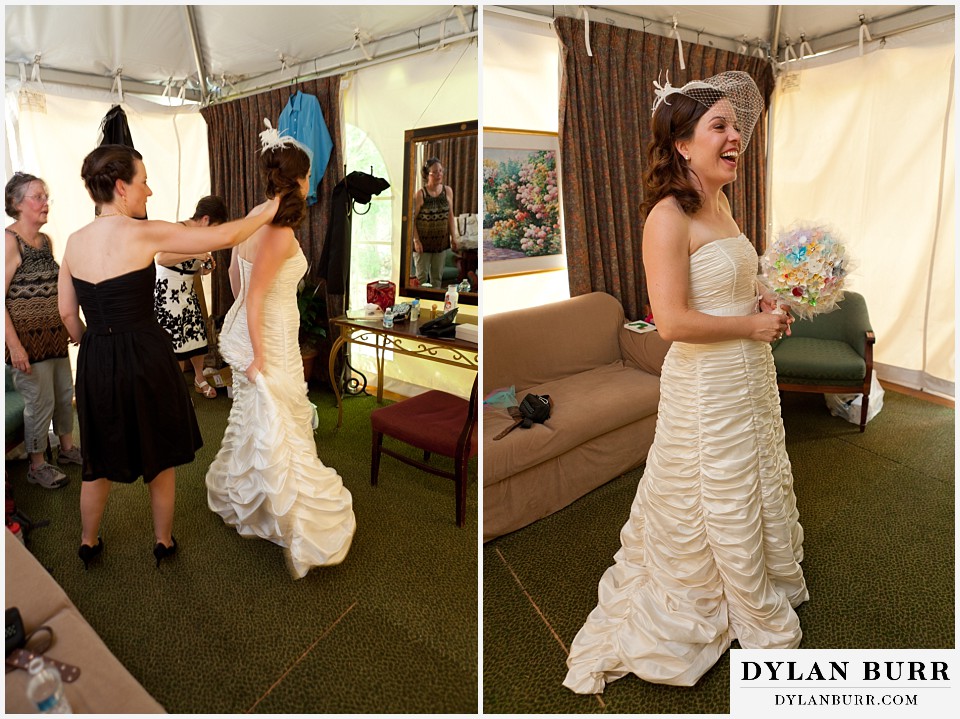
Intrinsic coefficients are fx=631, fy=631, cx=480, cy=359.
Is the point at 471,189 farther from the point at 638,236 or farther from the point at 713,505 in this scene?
the point at 713,505

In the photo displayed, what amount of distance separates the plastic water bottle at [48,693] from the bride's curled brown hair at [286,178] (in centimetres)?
123

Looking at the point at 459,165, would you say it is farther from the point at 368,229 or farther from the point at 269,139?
the point at 269,139

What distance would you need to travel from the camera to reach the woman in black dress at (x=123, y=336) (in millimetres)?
1700

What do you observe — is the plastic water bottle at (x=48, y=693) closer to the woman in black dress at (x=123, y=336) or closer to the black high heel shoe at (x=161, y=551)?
the woman in black dress at (x=123, y=336)

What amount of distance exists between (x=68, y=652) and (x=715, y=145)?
2.13m

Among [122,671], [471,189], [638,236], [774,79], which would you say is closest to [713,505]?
[122,671]

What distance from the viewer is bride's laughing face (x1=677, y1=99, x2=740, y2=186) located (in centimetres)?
181

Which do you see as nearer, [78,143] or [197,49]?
[78,143]

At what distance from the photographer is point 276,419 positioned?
2.20 m

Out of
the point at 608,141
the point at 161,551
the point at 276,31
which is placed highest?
the point at 608,141

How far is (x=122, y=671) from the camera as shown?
1.44m

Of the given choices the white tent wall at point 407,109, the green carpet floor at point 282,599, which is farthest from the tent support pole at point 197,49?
the green carpet floor at point 282,599

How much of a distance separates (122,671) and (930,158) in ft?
17.4

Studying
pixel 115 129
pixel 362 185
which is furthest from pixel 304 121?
pixel 362 185
